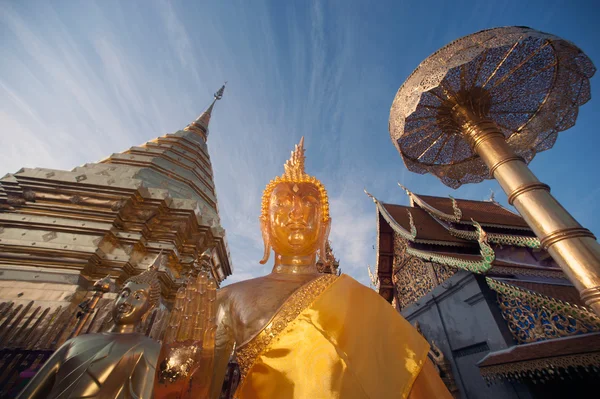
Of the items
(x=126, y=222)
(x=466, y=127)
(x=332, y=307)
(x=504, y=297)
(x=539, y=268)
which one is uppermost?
(x=466, y=127)

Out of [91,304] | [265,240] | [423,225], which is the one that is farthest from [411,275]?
[91,304]

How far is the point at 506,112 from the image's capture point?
184 inches

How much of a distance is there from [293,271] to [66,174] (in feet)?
21.2

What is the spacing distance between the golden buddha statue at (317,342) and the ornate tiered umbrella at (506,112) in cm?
224

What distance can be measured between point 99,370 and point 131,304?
31.2 inches

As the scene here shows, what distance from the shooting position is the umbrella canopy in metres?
3.79

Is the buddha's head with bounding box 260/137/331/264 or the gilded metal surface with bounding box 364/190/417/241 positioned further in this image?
the gilded metal surface with bounding box 364/190/417/241

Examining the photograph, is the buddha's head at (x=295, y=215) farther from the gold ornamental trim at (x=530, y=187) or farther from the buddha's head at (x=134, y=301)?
the gold ornamental trim at (x=530, y=187)

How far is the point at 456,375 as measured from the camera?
5.57 metres

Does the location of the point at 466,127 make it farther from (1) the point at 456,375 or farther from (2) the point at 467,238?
(1) the point at 456,375

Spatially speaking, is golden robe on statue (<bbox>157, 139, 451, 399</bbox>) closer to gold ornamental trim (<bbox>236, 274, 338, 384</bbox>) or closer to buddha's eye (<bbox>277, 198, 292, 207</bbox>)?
gold ornamental trim (<bbox>236, 274, 338, 384</bbox>)

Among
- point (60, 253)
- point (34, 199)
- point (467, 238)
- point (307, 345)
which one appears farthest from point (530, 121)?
point (34, 199)

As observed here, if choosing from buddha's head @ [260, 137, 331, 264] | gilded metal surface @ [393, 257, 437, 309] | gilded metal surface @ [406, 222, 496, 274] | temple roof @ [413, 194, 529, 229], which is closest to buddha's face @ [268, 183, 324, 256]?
buddha's head @ [260, 137, 331, 264]

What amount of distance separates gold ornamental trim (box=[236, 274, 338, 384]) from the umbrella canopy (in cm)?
384
